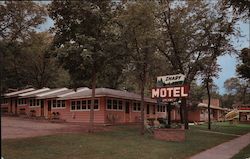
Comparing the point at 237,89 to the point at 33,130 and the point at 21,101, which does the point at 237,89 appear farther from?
the point at 33,130

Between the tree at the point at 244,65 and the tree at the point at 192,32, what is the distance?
6.20 ft

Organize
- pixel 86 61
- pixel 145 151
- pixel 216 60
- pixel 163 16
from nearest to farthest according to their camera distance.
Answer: pixel 145 151
pixel 86 61
pixel 163 16
pixel 216 60

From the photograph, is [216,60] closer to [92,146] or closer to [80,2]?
[80,2]

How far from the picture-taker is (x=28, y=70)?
62031mm

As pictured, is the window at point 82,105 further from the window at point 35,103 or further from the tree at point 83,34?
the tree at point 83,34

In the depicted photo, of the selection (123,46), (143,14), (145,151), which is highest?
(143,14)

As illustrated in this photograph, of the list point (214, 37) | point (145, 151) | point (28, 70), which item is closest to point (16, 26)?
point (145, 151)

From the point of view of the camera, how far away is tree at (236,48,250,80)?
38869 mm

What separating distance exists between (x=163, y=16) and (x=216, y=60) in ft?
24.6

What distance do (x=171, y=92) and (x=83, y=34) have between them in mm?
7181

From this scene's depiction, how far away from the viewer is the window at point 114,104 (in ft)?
134

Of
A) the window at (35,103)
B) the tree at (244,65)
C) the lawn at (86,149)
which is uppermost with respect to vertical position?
the tree at (244,65)

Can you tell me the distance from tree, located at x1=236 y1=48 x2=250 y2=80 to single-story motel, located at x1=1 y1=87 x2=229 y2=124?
11040 mm

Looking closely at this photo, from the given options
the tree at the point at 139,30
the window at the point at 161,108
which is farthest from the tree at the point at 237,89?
the tree at the point at 139,30
